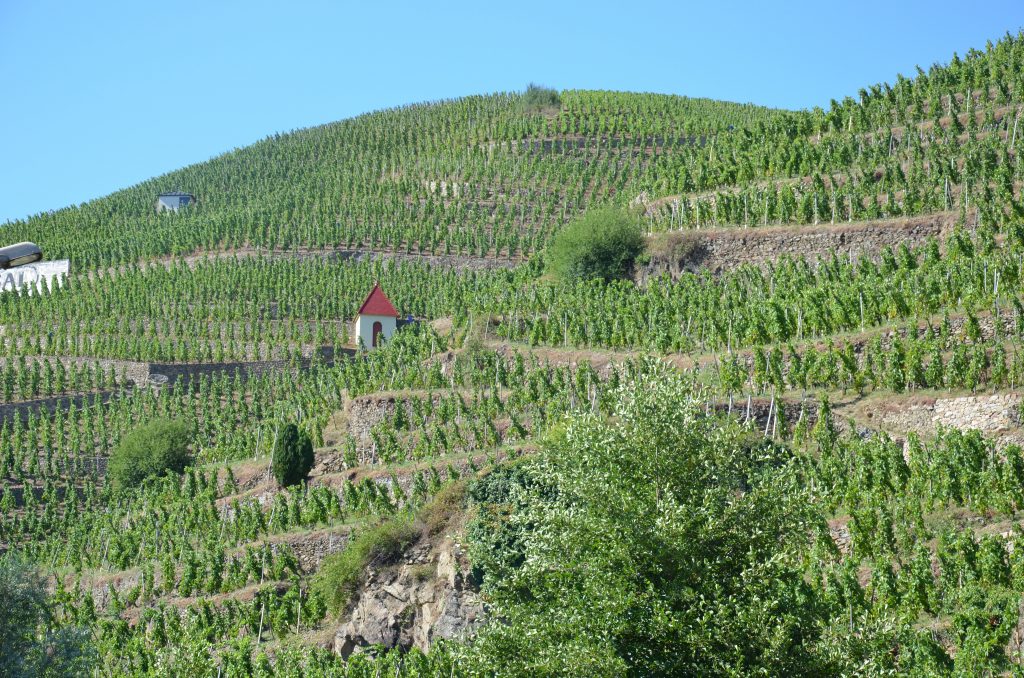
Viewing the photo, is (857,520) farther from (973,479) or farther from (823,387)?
(823,387)

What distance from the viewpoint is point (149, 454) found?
54.6m

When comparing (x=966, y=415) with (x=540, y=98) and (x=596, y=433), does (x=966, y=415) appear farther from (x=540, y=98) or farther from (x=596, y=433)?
(x=540, y=98)

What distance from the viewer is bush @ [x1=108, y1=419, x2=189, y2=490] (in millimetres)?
54375

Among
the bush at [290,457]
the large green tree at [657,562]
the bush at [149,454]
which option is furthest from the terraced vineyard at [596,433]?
the bush at [149,454]

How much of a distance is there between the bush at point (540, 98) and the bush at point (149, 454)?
59625mm

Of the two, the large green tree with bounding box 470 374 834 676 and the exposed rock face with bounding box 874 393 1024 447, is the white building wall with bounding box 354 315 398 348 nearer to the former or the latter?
the exposed rock face with bounding box 874 393 1024 447

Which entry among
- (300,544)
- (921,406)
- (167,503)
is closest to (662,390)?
(921,406)

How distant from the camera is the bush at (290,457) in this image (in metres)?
45.4

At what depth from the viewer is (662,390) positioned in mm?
21562

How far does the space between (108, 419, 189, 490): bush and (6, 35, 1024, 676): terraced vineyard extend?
827 millimetres

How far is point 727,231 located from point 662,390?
32.6 meters

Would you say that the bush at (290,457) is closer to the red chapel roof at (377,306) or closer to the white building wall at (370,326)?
the white building wall at (370,326)

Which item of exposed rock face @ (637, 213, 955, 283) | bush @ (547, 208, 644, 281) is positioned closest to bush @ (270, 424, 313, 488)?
bush @ (547, 208, 644, 281)

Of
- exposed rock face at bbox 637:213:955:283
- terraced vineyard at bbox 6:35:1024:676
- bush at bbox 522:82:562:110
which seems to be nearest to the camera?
terraced vineyard at bbox 6:35:1024:676
